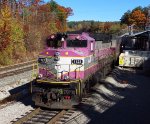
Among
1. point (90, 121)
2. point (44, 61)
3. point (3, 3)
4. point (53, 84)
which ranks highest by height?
point (3, 3)

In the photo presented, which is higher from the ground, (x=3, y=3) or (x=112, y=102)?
(x=3, y=3)

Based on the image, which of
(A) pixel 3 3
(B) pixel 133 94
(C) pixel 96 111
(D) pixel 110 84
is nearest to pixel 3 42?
(A) pixel 3 3

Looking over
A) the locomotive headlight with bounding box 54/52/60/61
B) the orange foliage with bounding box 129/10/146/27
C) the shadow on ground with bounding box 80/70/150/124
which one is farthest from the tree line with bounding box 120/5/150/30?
the locomotive headlight with bounding box 54/52/60/61

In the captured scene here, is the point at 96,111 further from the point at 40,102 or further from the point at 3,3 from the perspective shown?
the point at 3,3

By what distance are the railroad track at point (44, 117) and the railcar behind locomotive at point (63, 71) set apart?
0.27 m

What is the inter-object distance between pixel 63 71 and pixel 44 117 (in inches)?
90.6

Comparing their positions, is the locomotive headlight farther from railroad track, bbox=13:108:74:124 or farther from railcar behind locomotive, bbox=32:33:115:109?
railroad track, bbox=13:108:74:124

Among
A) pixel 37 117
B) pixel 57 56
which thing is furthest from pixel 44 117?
pixel 57 56

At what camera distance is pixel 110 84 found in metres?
20.3

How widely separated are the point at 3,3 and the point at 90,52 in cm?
2908

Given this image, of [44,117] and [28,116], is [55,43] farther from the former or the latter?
[28,116]

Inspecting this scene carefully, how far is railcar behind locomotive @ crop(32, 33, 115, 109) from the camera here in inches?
526

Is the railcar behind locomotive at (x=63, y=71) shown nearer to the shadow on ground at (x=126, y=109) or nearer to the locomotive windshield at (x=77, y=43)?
the locomotive windshield at (x=77, y=43)

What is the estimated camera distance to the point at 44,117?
41.6ft
